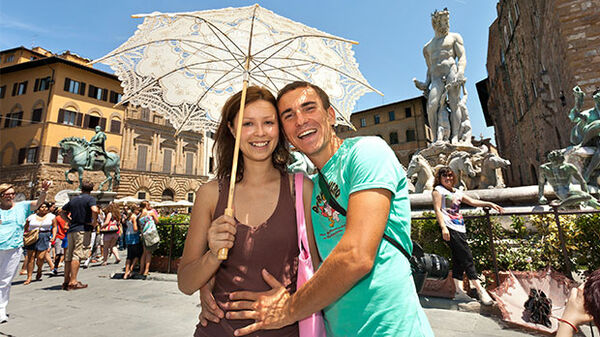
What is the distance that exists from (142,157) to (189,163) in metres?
5.41

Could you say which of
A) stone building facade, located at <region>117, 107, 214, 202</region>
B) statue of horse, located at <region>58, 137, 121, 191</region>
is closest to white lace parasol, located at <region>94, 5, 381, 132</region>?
statue of horse, located at <region>58, 137, 121, 191</region>

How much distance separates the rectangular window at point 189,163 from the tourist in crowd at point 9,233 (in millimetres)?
32234

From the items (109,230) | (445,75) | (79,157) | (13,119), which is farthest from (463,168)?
(13,119)

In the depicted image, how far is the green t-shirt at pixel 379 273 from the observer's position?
3.22ft

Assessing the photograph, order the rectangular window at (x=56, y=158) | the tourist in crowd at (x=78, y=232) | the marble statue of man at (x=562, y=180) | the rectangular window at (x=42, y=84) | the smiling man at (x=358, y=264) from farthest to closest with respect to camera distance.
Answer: the rectangular window at (x=42, y=84) → the rectangular window at (x=56, y=158) → the marble statue of man at (x=562, y=180) → the tourist in crowd at (x=78, y=232) → the smiling man at (x=358, y=264)

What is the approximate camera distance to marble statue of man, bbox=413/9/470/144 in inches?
360

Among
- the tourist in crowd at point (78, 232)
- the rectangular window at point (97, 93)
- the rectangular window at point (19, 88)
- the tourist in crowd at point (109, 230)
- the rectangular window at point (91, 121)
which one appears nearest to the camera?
the tourist in crowd at point (78, 232)

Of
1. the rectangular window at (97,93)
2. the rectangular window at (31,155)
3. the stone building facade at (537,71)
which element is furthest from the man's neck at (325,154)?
the rectangular window at (97,93)

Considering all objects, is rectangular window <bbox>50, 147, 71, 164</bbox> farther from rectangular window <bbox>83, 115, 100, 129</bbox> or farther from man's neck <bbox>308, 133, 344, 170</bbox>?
man's neck <bbox>308, 133, 344, 170</bbox>

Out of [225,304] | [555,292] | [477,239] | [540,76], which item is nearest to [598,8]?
[540,76]

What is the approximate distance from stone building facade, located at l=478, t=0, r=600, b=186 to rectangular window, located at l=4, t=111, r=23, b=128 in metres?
42.5

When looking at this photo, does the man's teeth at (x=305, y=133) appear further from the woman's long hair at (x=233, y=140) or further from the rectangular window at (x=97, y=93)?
the rectangular window at (x=97, y=93)

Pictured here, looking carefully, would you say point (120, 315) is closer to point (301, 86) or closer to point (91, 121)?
point (301, 86)

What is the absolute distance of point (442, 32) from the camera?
370 inches
